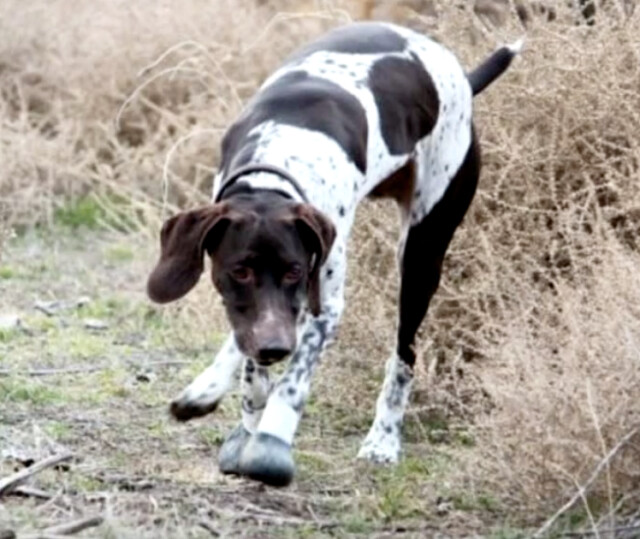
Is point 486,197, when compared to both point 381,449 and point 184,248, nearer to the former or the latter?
point 381,449

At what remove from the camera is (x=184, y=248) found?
6133mm

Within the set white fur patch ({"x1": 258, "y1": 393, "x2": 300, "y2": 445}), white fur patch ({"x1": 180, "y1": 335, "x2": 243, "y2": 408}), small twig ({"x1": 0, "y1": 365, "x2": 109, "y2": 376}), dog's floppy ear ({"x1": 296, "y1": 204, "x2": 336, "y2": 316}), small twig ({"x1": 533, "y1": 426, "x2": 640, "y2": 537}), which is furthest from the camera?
small twig ({"x1": 0, "y1": 365, "x2": 109, "y2": 376})

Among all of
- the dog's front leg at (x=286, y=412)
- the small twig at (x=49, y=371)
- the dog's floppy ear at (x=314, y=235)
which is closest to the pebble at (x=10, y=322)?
the small twig at (x=49, y=371)

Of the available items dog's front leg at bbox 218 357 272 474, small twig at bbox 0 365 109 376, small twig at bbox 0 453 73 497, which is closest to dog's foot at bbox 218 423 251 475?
dog's front leg at bbox 218 357 272 474

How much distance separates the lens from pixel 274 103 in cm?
660

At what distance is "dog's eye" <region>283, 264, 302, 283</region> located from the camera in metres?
6.03

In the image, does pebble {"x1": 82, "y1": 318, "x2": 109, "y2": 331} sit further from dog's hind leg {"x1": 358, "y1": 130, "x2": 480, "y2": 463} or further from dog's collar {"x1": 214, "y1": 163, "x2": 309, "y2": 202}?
dog's collar {"x1": 214, "y1": 163, "x2": 309, "y2": 202}

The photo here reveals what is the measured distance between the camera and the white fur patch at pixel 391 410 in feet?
23.6

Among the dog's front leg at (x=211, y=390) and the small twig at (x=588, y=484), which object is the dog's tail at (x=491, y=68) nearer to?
the dog's front leg at (x=211, y=390)

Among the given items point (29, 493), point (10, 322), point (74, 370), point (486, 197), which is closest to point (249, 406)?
point (29, 493)

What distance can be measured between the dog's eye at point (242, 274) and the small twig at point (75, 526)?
2.69 ft

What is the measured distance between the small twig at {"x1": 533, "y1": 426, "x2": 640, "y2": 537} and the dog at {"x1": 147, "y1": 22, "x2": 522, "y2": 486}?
73cm

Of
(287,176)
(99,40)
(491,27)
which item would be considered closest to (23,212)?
(99,40)

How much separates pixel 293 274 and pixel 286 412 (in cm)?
42
